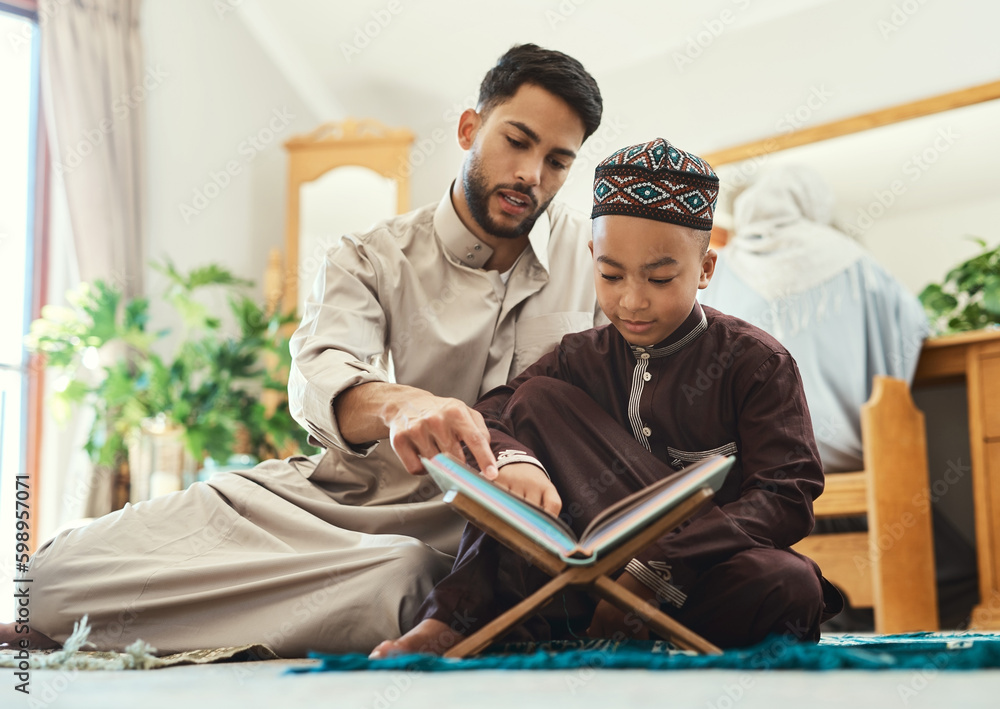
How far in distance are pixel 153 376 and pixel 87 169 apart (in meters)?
1.14

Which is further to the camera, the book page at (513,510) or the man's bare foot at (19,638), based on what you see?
the man's bare foot at (19,638)

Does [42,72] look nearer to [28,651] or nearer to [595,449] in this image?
[28,651]

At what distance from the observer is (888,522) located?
2732 mm

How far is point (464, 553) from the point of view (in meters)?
1.27

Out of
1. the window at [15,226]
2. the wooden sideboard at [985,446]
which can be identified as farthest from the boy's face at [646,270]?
the window at [15,226]

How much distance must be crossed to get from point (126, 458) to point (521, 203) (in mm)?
3002

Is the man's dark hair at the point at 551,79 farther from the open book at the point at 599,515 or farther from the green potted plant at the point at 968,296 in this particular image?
the green potted plant at the point at 968,296

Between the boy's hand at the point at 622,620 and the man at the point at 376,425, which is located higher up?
the man at the point at 376,425

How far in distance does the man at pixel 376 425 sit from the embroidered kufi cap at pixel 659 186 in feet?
1.26

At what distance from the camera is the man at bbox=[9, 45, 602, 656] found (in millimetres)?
1402

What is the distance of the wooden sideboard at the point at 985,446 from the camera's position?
2.67 metres

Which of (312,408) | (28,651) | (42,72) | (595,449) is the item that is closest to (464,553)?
(595,449)

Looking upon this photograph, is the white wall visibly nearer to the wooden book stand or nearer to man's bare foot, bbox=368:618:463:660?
man's bare foot, bbox=368:618:463:660

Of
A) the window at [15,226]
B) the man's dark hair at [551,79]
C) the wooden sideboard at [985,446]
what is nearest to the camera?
the man's dark hair at [551,79]
